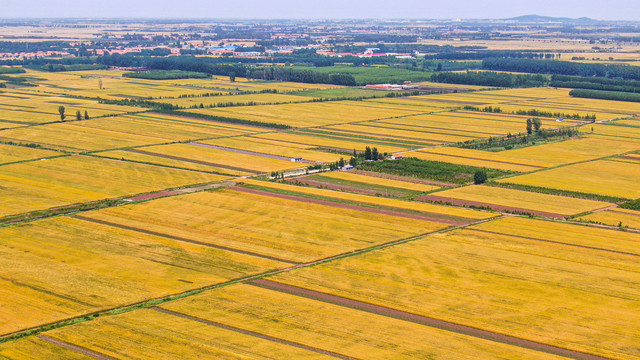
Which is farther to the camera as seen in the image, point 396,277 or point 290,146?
point 290,146

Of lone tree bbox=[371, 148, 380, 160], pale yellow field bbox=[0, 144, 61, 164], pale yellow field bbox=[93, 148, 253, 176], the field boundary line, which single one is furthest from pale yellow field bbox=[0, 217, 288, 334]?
lone tree bbox=[371, 148, 380, 160]

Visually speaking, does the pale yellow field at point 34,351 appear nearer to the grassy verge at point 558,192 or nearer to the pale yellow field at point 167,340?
the pale yellow field at point 167,340

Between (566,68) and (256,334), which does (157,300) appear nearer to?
(256,334)

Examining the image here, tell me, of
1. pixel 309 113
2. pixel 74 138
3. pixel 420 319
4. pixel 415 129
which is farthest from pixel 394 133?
pixel 420 319

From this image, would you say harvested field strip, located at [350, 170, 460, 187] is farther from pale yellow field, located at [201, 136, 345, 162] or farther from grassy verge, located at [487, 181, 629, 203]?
pale yellow field, located at [201, 136, 345, 162]

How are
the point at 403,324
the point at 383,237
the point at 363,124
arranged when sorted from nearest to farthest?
1. the point at 403,324
2. the point at 383,237
3. the point at 363,124

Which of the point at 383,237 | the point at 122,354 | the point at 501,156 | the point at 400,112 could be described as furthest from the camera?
the point at 400,112

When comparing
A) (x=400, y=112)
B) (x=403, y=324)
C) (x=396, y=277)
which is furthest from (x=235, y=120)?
(x=403, y=324)

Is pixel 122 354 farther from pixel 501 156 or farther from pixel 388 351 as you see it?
pixel 501 156
